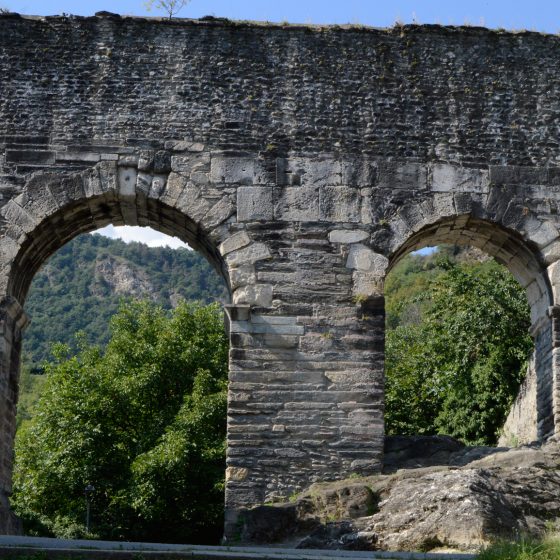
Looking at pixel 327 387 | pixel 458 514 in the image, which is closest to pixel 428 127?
pixel 327 387

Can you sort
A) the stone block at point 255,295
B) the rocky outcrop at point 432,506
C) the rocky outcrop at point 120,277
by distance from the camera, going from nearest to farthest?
the rocky outcrop at point 432,506
the stone block at point 255,295
the rocky outcrop at point 120,277

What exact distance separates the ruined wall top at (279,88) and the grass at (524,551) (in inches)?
234

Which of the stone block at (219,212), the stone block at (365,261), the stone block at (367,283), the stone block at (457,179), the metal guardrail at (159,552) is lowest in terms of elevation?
the metal guardrail at (159,552)

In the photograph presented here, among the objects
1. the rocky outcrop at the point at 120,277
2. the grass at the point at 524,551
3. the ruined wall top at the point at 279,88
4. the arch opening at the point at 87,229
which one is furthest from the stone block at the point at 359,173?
the rocky outcrop at the point at 120,277

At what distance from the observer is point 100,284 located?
8888cm

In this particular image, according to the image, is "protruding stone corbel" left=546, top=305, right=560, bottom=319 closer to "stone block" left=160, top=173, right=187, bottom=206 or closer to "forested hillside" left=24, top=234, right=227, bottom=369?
"stone block" left=160, top=173, right=187, bottom=206

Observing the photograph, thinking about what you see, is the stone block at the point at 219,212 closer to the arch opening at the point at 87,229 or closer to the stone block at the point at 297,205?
the arch opening at the point at 87,229

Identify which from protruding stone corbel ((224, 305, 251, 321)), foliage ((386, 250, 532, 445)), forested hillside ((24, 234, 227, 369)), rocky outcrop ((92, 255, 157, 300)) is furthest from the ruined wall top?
rocky outcrop ((92, 255, 157, 300))

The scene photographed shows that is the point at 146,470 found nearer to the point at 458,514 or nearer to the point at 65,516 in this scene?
the point at 65,516

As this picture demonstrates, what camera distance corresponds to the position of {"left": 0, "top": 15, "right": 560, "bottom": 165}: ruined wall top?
12227 millimetres

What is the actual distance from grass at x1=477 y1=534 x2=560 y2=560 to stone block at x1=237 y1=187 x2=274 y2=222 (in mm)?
5536

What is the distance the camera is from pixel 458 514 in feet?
29.2

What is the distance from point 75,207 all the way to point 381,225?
11.5ft

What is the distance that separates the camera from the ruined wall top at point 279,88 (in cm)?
1223
